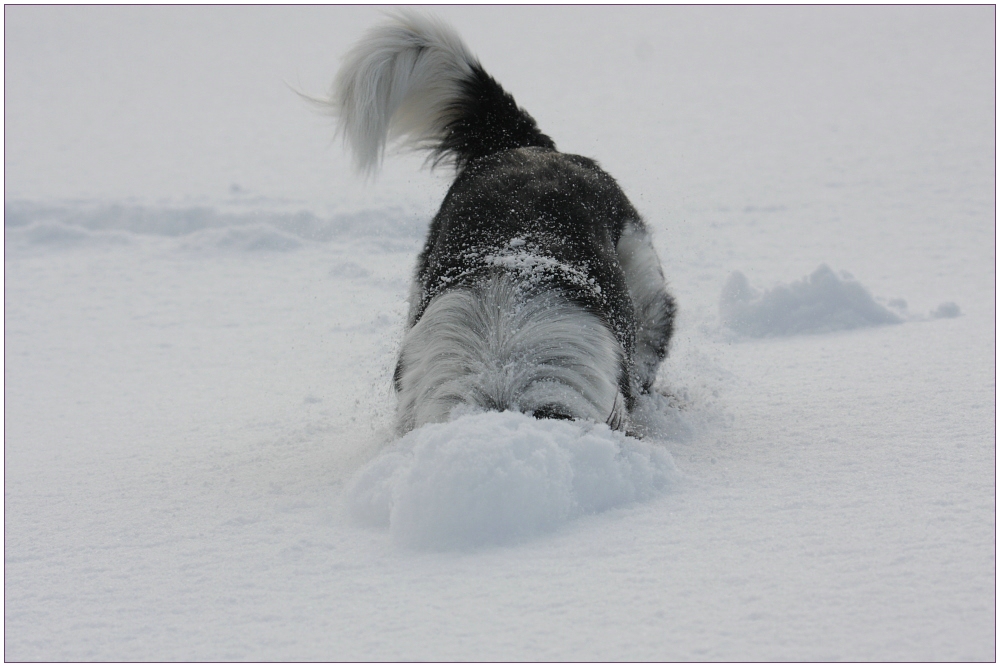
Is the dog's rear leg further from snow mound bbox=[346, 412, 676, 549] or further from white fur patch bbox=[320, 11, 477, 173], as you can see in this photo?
snow mound bbox=[346, 412, 676, 549]

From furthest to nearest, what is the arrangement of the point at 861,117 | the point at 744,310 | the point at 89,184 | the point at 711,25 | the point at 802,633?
1. the point at 711,25
2. the point at 861,117
3. the point at 89,184
4. the point at 744,310
5. the point at 802,633

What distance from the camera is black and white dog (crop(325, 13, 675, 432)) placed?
3.04 metres

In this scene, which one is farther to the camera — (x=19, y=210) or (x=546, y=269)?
(x=19, y=210)

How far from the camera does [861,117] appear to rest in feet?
36.7

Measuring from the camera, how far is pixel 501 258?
331cm

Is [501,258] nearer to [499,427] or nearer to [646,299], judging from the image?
[499,427]

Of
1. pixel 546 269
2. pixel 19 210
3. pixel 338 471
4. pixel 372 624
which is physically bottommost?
pixel 19 210

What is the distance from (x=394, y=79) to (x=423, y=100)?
199 millimetres

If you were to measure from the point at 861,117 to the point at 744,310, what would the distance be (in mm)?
6882

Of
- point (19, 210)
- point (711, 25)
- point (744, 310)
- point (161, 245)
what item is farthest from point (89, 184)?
point (711, 25)

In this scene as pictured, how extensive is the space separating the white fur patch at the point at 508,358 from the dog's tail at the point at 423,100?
1.40 metres

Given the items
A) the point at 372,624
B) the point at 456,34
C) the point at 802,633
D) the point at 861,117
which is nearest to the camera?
the point at 802,633

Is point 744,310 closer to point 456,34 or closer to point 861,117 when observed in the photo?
point 456,34

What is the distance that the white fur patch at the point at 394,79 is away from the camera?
171 inches
